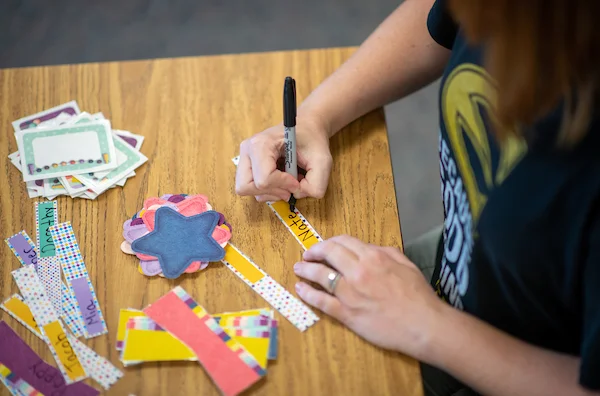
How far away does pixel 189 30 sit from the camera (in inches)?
94.2

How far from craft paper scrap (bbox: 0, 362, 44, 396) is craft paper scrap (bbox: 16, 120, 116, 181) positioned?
317 mm

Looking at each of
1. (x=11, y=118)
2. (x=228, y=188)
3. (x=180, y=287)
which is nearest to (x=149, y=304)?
(x=180, y=287)

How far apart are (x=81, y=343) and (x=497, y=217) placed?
557 millimetres

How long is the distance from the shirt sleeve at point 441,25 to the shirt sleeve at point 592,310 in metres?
0.43

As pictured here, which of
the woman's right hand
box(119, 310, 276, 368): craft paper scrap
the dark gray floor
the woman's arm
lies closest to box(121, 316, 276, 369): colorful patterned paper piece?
box(119, 310, 276, 368): craft paper scrap

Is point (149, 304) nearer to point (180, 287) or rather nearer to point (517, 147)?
point (180, 287)

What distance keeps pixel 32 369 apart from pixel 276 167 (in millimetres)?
443

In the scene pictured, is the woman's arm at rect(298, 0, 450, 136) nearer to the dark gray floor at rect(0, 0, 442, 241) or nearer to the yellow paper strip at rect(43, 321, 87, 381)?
the yellow paper strip at rect(43, 321, 87, 381)

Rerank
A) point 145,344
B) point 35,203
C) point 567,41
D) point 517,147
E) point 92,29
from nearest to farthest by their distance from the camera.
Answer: point 567,41 → point 517,147 → point 145,344 → point 35,203 → point 92,29

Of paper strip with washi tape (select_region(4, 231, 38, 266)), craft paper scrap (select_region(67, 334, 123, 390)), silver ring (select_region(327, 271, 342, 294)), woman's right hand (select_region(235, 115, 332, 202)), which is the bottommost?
craft paper scrap (select_region(67, 334, 123, 390))

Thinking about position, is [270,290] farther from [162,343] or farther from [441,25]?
[441,25]

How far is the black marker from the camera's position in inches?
34.1

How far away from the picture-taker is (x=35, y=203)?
3.24 ft

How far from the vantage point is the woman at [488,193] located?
61 cm
